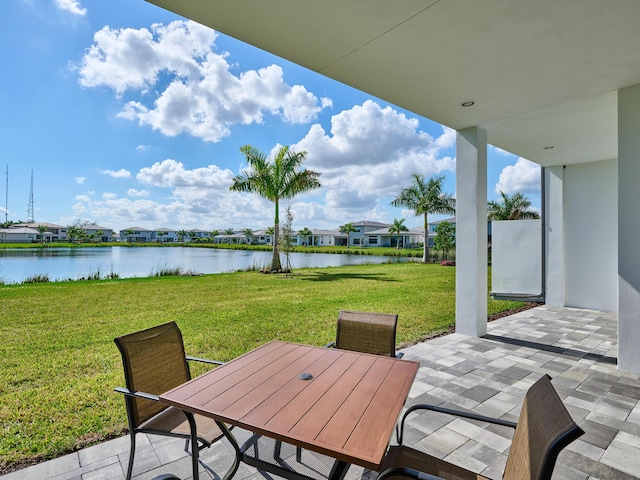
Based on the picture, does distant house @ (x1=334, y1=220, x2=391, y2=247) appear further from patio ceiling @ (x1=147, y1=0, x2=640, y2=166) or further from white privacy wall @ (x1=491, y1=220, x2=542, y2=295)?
patio ceiling @ (x1=147, y1=0, x2=640, y2=166)

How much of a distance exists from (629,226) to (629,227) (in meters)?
0.01

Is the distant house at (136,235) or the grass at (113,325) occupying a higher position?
the distant house at (136,235)

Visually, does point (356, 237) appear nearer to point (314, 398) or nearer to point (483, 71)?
point (483, 71)

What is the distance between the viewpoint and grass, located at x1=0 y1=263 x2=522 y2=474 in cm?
279

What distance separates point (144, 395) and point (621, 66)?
491 centimetres

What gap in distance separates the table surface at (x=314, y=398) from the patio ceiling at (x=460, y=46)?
8.11ft

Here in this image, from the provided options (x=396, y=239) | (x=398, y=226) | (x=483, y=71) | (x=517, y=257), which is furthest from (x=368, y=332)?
(x=396, y=239)

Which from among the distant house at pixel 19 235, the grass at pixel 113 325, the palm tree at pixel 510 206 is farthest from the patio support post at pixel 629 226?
the distant house at pixel 19 235

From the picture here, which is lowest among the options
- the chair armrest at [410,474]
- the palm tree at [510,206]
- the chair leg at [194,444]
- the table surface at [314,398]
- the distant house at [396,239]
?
the chair leg at [194,444]

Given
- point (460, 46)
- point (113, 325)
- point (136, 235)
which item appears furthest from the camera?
point (136, 235)

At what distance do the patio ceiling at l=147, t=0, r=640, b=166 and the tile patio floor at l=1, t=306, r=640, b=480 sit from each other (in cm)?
312

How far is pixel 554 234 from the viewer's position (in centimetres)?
768

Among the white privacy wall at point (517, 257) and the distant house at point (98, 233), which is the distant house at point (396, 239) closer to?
the white privacy wall at point (517, 257)

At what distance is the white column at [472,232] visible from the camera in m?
5.19
